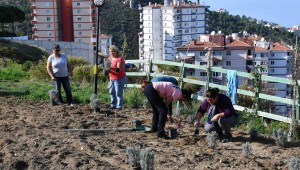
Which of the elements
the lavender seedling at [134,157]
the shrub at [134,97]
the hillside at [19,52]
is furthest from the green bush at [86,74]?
the hillside at [19,52]

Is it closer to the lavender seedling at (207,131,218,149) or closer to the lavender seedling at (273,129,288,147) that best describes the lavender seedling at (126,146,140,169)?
the lavender seedling at (207,131,218,149)

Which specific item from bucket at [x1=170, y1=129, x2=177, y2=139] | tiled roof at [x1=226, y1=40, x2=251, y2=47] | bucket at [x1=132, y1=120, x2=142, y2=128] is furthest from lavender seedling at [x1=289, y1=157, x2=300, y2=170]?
tiled roof at [x1=226, y1=40, x2=251, y2=47]

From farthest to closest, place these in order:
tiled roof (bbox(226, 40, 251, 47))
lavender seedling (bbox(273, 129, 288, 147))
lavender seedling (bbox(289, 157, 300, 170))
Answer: tiled roof (bbox(226, 40, 251, 47)) < lavender seedling (bbox(273, 129, 288, 147)) < lavender seedling (bbox(289, 157, 300, 170))

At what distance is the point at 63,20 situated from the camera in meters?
86.1

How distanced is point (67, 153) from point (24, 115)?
3490mm

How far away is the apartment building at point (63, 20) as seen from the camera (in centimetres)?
8294

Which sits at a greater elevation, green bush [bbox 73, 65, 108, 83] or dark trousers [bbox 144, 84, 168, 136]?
dark trousers [bbox 144, 84, 168, 136]

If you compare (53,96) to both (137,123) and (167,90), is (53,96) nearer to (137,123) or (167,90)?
(137,123)

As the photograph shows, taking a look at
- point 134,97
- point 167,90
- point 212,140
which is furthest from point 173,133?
point 134,97

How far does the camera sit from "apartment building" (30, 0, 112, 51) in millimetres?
82938

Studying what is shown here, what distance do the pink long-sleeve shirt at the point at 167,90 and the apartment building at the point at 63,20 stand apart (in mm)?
74300

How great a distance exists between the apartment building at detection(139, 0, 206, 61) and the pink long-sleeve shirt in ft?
292

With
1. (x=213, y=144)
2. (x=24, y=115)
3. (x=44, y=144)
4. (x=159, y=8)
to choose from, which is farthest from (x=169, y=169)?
(x=159, y=8)

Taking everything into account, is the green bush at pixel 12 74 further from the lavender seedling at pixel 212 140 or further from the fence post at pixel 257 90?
the lavender seedling at pixel 212 140
